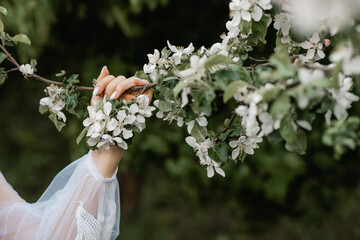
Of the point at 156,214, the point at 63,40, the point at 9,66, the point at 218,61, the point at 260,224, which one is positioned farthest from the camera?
the point at 156,214

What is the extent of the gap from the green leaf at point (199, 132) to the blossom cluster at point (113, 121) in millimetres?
128

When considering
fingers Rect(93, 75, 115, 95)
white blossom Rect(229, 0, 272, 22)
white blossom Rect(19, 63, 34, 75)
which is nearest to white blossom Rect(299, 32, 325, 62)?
white blossom Rect(229, 0, 272, 22)

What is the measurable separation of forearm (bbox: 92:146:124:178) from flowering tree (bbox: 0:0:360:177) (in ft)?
0.39

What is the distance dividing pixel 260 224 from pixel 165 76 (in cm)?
310

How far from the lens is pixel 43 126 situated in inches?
196

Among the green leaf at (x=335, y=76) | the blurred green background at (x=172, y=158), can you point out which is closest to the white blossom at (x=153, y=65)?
the green leaf at (x=335, y=76)

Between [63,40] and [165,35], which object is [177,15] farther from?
[63,40]

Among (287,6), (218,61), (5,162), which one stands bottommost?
(218,61)

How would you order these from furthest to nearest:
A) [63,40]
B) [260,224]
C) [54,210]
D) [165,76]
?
[260,224] < [63,40] < [54,210] < [165,76]

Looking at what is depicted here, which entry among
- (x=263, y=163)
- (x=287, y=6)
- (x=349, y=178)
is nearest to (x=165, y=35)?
(x=263, y=163)

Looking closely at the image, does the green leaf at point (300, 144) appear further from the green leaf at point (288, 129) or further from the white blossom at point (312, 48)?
the white blossom at point (312, 48)

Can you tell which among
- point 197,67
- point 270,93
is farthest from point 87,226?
point 270,93

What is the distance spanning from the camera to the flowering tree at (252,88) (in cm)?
68

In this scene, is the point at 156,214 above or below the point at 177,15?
below
